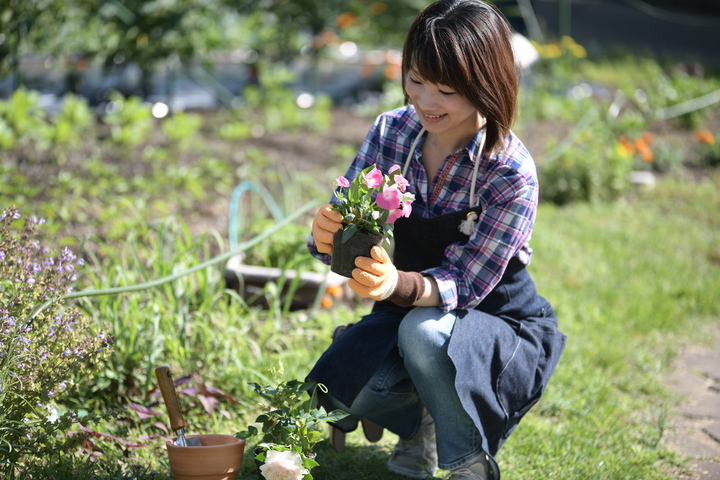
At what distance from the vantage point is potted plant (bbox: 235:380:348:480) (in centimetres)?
177

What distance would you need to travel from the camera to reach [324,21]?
6.93m

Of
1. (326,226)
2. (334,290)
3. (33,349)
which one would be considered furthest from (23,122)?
(326,226)

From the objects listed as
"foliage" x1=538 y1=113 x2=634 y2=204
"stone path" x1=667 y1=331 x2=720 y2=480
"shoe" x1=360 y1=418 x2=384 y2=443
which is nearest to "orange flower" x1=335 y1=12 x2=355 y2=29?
"foliage" x1=538 y1=113 x2=634 y2=204

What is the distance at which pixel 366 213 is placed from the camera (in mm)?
1838

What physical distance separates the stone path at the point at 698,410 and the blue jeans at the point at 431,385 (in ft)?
2.86

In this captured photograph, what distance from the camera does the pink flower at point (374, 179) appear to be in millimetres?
1800

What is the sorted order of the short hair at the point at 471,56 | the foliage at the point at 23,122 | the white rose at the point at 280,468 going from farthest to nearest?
the foliage at the point at 23,122 → the short hair at the point at 471,56 → the white rose at the point at 280,468

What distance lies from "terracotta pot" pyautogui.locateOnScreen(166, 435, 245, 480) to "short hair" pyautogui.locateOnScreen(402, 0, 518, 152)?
3.33 ft

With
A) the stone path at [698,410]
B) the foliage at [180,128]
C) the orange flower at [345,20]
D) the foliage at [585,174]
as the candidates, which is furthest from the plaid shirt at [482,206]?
the orange flower at [345,20]

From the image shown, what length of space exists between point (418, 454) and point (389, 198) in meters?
0.88

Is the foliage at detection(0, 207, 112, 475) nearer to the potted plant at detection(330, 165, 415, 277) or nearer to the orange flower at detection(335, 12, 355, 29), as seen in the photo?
the potted plant at detection(330, 165, 415, 277)

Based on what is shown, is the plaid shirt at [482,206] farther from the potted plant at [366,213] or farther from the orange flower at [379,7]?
the orange flower at [379,7]

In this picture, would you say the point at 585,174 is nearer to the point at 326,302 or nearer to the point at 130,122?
the point at 326,302

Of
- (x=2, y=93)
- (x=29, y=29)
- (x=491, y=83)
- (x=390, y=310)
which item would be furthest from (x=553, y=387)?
(x=2, y=93)
